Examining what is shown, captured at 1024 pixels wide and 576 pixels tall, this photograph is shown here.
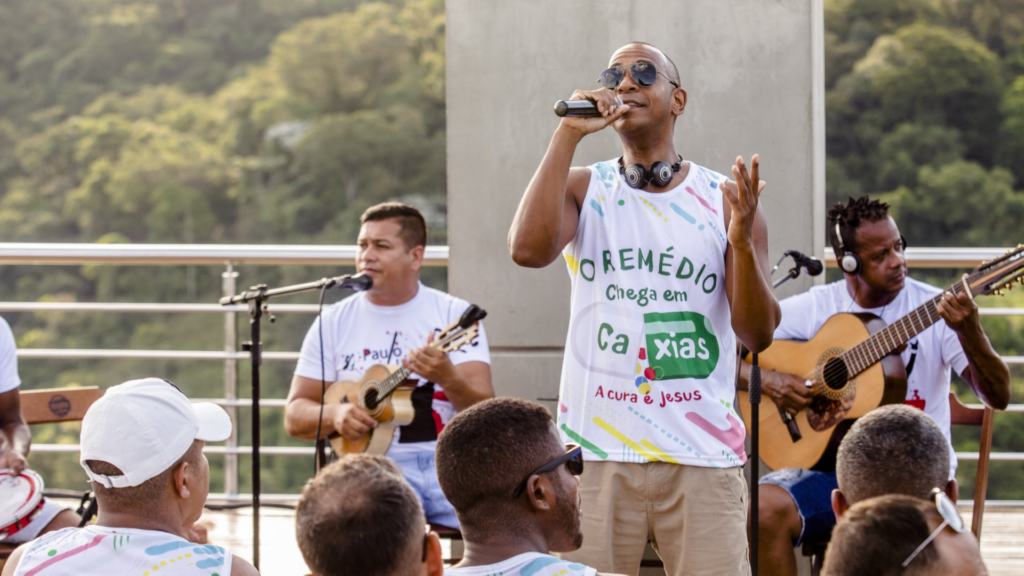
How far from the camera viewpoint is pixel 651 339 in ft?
8.99

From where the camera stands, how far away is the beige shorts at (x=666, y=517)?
2691 millimetres

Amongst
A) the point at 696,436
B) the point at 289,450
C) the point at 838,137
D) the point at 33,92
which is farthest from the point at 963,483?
the point at 33,92

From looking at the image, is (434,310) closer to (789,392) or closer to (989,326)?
(789,392)

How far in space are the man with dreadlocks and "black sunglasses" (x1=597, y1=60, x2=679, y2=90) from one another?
4.33 ft

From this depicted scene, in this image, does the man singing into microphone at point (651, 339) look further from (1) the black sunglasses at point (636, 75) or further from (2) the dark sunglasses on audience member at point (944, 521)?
(2) the dark sunglasses on audience member at point (944, 521)

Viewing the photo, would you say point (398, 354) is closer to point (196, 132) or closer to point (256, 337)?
point (256, 337)

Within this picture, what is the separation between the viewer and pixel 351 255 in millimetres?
4883

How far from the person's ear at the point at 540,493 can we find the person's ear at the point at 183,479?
0.73 m

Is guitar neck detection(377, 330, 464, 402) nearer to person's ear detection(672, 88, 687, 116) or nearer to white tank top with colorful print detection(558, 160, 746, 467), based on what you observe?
white tank top with colorful print detection(558, 160, 746, 467)

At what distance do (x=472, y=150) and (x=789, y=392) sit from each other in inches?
61.5

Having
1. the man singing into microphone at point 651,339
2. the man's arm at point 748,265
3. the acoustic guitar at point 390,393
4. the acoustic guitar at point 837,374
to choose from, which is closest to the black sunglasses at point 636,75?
the man singing into microphone at point 651,339

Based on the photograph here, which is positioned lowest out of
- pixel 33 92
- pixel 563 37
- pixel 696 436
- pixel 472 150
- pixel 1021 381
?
pixel 1021 381

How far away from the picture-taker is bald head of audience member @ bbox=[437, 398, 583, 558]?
2033mm

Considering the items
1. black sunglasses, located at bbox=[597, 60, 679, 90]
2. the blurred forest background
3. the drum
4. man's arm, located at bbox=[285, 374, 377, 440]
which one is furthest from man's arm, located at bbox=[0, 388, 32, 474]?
the blurred forest background
